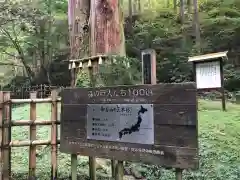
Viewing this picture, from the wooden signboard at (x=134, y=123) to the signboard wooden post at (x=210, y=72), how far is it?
6285 millimetres

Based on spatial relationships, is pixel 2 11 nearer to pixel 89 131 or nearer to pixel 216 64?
pixel 216 64

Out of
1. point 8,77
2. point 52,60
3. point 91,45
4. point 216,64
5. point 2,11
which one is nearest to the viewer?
point 91,45

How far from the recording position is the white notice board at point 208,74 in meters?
9.22

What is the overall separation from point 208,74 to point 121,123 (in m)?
6.71

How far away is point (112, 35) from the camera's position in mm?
5312

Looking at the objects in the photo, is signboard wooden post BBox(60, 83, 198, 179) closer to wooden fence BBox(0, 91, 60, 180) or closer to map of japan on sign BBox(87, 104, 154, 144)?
map of japan on sign BBox(87, 104, 154, 144)

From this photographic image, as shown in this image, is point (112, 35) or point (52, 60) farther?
point (52, 60)

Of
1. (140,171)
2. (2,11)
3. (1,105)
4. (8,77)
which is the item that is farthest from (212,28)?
(1,105)

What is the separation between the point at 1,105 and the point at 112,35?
218cm

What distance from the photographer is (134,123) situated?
321 cm

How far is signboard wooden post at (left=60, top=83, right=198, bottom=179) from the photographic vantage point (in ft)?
9.60

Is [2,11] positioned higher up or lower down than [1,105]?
higher up

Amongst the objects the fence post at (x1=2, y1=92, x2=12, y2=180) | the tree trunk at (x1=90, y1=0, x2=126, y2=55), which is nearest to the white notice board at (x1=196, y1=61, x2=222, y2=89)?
the tree trunk at (x1=90, y1=0, x2=126, y2=55)

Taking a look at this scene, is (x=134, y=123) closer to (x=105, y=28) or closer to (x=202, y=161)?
(x=105, y=28)
